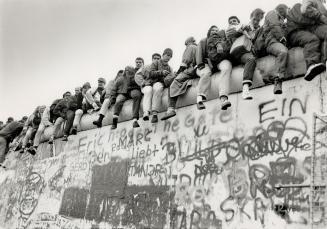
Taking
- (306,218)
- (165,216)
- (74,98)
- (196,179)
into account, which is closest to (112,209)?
(165,216)

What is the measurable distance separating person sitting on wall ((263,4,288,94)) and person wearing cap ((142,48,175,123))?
7.63 ft

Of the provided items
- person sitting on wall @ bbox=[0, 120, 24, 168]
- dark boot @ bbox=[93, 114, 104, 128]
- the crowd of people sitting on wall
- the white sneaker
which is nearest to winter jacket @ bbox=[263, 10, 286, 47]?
the crowd of people sitting on wall

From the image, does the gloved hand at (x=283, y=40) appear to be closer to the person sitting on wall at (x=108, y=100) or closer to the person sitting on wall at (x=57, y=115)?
the person sitting on wall at (x=108, y=100)

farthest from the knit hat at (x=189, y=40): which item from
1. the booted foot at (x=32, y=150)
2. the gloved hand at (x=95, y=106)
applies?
the booted foot at (x=32, y=150)

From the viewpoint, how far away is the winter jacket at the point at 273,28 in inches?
231

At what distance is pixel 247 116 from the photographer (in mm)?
6262

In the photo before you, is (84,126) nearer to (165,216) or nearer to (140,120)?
(140,120)

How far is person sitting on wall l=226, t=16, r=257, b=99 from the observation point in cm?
585

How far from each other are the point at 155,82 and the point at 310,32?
3.40m

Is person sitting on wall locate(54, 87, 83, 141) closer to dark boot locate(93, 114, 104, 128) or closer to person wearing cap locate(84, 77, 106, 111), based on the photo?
person wearing cap locate(84, 77, 106, 111)

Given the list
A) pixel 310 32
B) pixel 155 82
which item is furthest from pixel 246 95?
pixel 155 82

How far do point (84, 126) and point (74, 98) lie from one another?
0.99 m

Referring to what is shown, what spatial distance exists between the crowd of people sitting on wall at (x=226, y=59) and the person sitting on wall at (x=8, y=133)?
533 cm

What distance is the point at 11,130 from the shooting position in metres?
13.7
